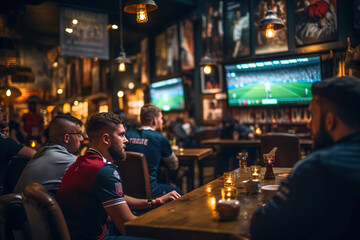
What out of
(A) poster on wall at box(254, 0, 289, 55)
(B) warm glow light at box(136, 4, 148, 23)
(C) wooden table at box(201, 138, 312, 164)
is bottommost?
(C) wooden table at box(201, 138, 312, 164)

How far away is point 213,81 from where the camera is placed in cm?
980

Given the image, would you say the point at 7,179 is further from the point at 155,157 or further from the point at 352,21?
the point at 352,21

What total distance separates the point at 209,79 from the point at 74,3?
167 inches

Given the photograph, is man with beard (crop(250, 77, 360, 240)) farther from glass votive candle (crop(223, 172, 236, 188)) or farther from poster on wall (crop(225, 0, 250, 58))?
poster on wall (crop(225, 0, 250, 58))

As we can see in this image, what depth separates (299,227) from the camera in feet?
4.22

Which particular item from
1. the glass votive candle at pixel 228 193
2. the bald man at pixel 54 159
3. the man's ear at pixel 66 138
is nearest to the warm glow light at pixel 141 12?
the bald man at pixel 54 159

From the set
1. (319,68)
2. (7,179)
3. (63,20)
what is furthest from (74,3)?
(7,179)

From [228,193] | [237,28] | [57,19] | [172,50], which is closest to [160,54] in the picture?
[172,50]

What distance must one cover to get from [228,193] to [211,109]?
7.73 metres

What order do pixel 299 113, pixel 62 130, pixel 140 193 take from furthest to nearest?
pixel 299 113 < pixel 140 193 < pixel 62 130

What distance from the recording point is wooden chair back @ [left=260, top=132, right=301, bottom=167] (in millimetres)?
4273

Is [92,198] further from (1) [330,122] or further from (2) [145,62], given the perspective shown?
(2) [145,62]

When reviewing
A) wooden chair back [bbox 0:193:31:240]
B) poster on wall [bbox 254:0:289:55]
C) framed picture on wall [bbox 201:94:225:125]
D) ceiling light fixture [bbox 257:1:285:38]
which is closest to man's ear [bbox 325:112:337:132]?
wooden chair back [bbox 0:193:31:240]

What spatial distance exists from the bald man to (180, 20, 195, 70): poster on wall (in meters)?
7.76
